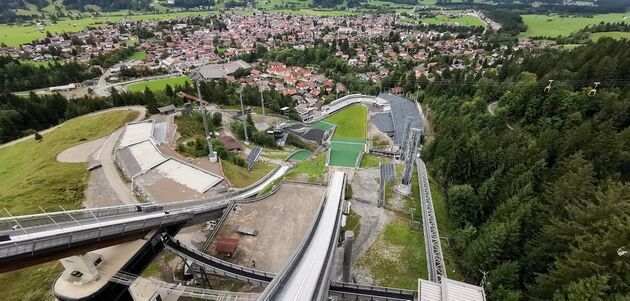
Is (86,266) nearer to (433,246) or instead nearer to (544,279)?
(433,246)

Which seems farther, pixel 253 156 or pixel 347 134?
pixel 347 134

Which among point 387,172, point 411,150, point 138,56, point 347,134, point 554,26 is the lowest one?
point 347,134

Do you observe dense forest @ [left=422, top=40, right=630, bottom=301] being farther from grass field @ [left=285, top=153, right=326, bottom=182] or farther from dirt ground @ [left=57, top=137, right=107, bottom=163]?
dirt ground @ [left=57, top=137, right=107, bottom=163]

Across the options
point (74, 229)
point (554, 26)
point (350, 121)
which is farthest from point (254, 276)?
point (554, 26)

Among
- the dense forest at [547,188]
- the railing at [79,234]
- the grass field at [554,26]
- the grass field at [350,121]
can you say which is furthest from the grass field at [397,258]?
the grass field at [554,26]

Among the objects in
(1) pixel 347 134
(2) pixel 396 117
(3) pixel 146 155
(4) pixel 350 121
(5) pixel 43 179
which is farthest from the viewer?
(4) pixel 350 121

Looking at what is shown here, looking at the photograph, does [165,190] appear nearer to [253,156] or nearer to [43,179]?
[43,179]

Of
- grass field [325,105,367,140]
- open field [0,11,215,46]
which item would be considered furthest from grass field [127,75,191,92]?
open field [0,11,215,46]
